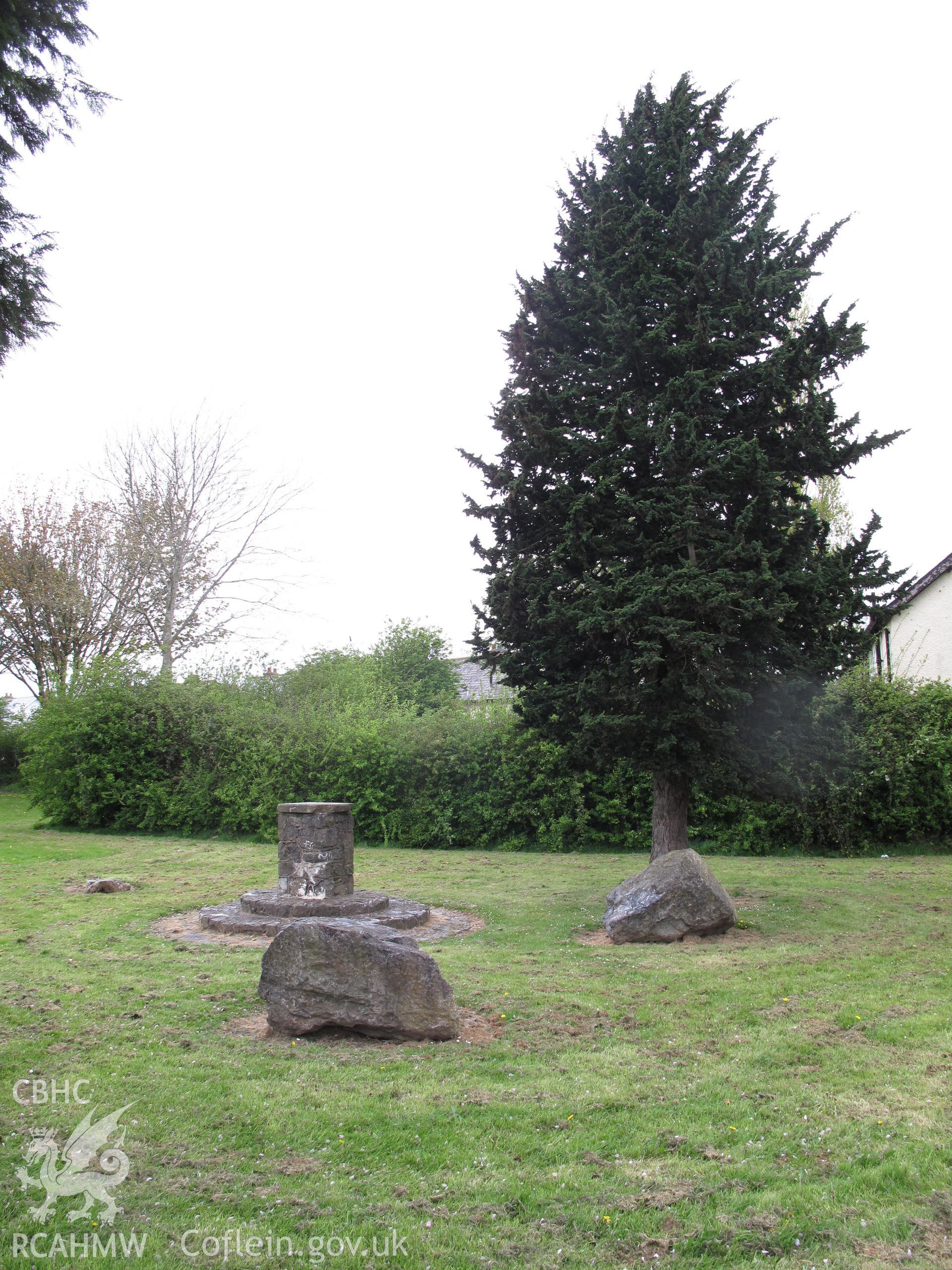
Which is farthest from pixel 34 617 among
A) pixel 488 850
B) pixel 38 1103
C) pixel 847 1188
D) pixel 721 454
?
pixel 847 1188

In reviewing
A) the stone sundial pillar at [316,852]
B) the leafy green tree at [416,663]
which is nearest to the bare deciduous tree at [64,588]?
the leafy green tree at [416,663]

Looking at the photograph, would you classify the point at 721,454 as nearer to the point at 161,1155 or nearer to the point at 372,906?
the point at 372,906

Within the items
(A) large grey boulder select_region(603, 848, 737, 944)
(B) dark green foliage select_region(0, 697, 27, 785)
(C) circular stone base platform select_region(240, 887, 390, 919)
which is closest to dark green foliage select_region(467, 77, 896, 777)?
(A) large grey boulder select_region(603, 848, 737, 944)

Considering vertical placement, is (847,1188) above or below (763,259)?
below

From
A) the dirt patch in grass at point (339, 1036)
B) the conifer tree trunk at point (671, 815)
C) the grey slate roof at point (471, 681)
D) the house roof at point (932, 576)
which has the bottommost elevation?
the dirt patch in grass at point (339, 1036)

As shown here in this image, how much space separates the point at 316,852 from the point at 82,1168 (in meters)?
6.46

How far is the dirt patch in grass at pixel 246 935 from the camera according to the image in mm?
8602

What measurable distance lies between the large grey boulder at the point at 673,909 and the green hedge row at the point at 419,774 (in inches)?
168

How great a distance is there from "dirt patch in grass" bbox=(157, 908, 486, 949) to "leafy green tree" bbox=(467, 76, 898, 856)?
2448mm

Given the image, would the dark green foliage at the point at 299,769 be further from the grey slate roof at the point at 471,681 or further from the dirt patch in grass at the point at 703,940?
the grey slate roof at the point at 471,681

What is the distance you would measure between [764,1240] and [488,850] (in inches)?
535

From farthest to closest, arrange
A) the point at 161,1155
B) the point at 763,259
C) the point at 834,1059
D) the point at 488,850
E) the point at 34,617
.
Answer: the point at 34,617
the point at 488,850
the point at 763,259
the point at 834,1059
the point at 161,1155

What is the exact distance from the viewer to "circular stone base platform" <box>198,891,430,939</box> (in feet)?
29.7

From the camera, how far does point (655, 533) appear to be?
1016 centimetres
